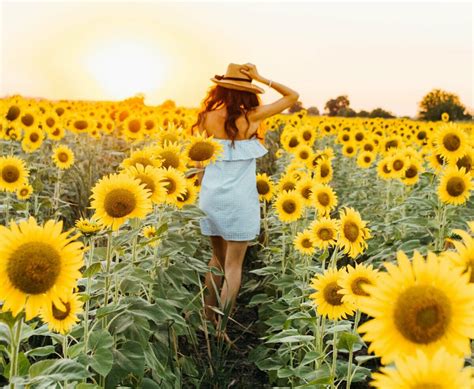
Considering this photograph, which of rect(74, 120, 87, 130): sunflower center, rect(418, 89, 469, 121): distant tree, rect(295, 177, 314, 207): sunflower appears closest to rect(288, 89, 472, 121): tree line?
rect(418, 89, 469, 121): distant tree

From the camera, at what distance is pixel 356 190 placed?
7.78 metres

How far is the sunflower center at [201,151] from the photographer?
12.6 ft

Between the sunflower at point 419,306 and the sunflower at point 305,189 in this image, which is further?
the sunflower at point 305,189

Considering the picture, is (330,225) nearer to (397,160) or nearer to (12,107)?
(397,160)

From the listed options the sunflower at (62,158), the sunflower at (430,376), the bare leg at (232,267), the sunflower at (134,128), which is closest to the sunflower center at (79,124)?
the sunflower at (134,128)

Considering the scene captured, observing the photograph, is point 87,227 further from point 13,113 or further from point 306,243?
point 13,113

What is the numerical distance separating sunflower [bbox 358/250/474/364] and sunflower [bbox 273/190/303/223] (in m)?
3.39

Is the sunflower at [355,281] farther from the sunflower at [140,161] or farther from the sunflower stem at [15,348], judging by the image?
the sunflower at [140,161]

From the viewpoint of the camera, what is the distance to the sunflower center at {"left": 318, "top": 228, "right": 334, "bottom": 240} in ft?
11.9

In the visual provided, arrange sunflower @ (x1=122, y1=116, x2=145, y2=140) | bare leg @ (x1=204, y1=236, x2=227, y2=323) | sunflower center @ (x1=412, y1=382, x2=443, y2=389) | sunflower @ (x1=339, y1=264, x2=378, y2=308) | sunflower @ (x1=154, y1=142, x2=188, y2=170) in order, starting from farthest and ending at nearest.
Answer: sunflower @ (x1=122, y1=116, x2=145, y2=140) → bare leg @ (x1=204, y1=236, x2=227, y2=323) → sunflower @ (x1=154, y1=142, x2=188, y2=170) → sunflower @ (x1=339, y1=264, x2=378, y2=308) → sunflower center @ (x1=412, y1=382, x2=443, y2=389)

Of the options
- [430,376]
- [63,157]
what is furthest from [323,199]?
[63,157]

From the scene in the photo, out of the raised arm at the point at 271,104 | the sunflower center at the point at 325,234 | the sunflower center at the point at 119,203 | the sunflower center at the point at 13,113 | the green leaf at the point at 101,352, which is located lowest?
the green leaf at the point at 101,352

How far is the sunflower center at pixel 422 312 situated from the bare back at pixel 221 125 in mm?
3675

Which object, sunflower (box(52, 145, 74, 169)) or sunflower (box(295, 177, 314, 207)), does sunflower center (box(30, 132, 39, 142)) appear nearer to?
sunflower (box(52, 145, 74, 169))
